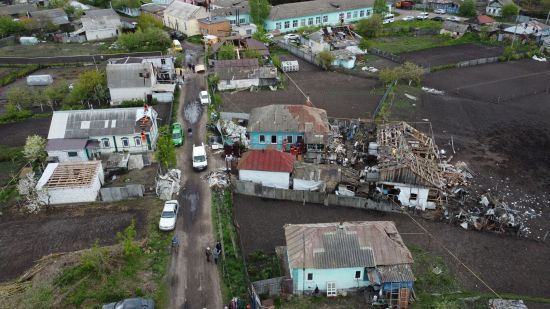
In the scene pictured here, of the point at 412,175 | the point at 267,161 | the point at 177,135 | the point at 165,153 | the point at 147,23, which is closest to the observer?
the point at 412,175

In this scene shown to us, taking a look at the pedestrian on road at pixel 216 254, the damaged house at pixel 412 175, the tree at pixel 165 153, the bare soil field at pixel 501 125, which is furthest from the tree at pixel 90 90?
the bare soil field at pixel 501 125

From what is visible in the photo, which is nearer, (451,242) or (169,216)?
(451,242)

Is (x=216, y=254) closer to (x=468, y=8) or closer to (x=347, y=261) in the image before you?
(x=347, y=261)

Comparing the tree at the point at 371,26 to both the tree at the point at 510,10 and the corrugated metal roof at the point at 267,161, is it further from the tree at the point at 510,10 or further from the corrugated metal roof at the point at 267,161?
the corrugated metal roof at the point at 267,161

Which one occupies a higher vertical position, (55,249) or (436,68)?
(436,68)

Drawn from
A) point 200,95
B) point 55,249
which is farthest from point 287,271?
point 200,95

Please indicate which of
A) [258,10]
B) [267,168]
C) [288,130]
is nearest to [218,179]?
[267,168]

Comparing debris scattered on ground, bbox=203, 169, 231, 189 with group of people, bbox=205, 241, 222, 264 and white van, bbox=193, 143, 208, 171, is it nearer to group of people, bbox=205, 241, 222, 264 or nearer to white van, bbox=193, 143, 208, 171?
white van, bbox=193, 143, 208, 171

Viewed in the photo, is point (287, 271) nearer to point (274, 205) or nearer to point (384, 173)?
point (274, 205)
